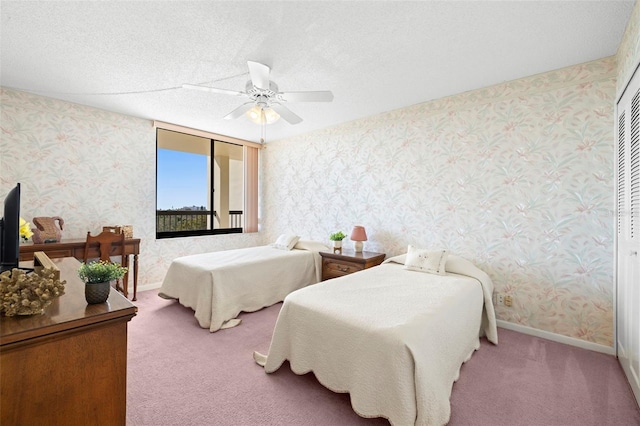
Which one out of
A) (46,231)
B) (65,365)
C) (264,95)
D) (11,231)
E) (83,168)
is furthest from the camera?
(83,168)

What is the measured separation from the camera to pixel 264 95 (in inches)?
98.3

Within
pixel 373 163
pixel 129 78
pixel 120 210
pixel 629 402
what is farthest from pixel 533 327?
pixel 120 210

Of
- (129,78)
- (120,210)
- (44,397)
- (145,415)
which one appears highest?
(129,78)

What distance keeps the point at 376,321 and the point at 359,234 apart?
2.11 metres

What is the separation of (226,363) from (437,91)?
131 inches

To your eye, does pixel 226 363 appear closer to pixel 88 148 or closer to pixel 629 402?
pixel 629 402

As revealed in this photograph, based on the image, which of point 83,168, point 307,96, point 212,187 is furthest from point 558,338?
point 83,168

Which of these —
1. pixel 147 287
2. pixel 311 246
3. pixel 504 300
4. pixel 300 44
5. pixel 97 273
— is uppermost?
pixel 300 44

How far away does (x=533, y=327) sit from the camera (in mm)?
2730

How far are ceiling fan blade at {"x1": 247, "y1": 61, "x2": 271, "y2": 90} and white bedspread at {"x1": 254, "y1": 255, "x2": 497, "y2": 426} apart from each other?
1676 millimetres

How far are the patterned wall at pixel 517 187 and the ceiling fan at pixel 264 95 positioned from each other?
1.57 metres

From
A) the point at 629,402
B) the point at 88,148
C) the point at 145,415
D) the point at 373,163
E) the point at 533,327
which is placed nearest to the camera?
the point at 145,415

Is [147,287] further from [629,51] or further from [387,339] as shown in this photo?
[629,51]

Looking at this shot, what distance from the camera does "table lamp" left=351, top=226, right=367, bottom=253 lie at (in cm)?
378
